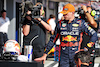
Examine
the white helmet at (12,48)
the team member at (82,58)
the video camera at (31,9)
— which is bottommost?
the team member at (82,58)

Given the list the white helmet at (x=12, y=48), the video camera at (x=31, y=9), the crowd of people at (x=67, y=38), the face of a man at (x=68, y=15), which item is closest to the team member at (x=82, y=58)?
the crowd of people at (x=67, y=38)

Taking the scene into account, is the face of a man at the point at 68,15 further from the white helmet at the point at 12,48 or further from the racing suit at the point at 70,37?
the white helmet at the point at 12,48

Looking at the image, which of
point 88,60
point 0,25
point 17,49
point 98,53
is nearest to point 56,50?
point 98,53

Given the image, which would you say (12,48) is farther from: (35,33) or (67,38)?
(67,38)

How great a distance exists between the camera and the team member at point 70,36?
6711 mm

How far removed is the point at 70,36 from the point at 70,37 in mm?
20

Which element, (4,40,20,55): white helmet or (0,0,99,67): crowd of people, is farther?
(0,0,99,67): crowd of people

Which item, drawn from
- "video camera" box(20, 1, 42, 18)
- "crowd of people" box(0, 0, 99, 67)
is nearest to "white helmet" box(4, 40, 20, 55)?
"crowd of people" box(0, 0, 99, 67)

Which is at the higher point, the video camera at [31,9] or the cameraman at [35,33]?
the video camera at [31,9]

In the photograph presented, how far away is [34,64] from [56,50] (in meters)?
10.5

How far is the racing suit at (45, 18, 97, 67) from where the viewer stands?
6723mm

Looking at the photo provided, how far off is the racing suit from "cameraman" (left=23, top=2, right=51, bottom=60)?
8.9 inches

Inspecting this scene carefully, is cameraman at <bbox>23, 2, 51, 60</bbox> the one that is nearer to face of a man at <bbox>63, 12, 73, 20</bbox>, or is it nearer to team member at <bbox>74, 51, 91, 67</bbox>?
face of a man at <bbox>63, 12, 73, 20</bbox>

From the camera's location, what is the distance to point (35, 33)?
22.4 ft
